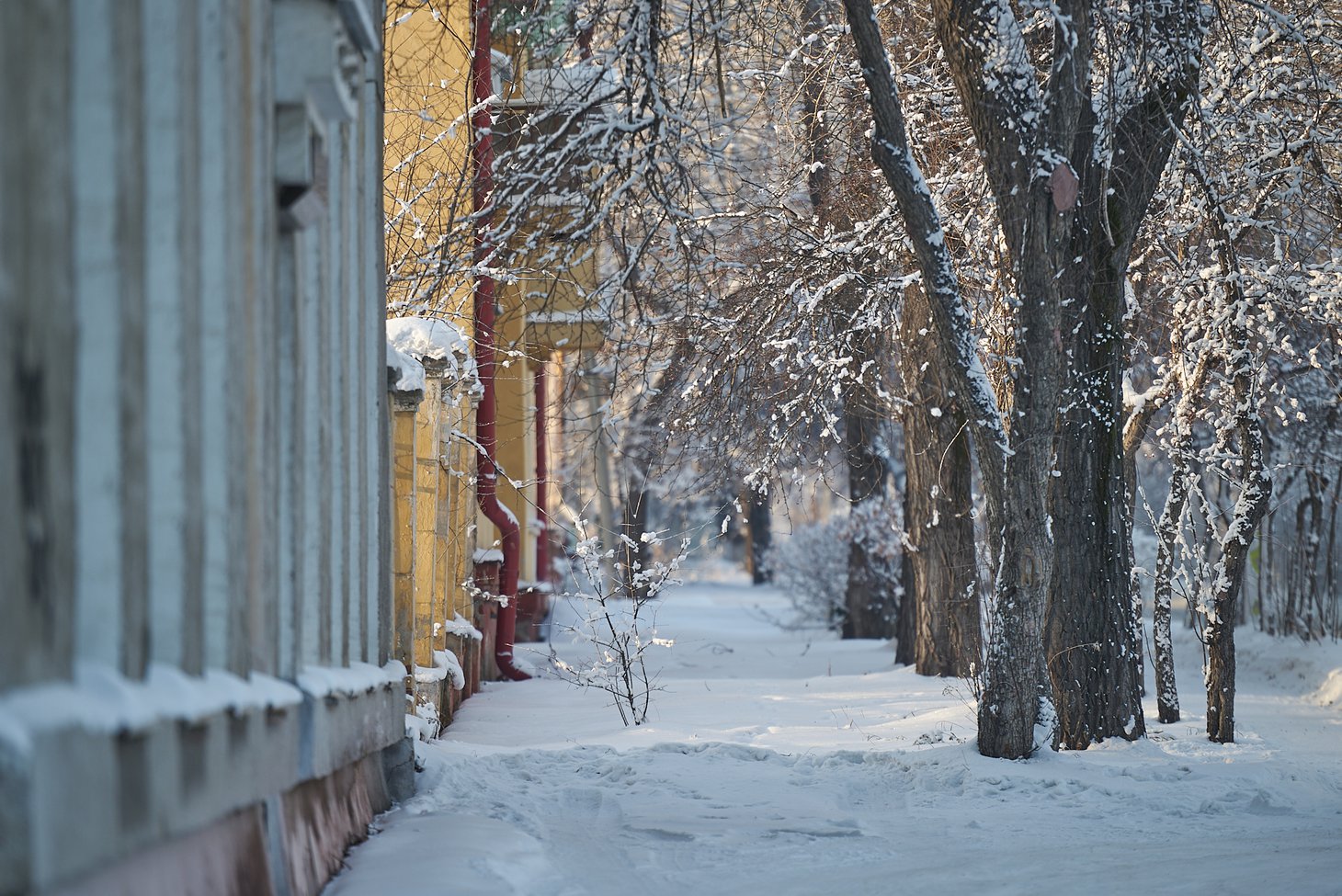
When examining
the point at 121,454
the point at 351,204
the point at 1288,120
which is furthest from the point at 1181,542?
the point at 121,454

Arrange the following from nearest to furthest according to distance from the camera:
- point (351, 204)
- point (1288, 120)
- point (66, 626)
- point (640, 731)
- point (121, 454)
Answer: point (66, 626) < point (121, 454) < point (351, 204) < point (640, 731) < point (1288, 120)

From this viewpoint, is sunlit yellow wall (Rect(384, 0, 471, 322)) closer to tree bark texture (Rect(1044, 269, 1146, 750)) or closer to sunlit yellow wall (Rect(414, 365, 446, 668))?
sunlit yellow wall (Rect(414, 365, 446, 668))

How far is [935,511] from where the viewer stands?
44.1 feet

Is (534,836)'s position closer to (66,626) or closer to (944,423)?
(66,626)

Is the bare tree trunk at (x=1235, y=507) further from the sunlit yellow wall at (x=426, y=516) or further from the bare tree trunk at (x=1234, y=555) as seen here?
the sunlit yellow wall at (x=426, y=516)

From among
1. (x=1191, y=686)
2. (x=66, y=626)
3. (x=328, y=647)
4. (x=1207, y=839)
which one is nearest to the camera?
(x=66, y=626)

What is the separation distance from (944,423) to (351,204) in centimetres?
825

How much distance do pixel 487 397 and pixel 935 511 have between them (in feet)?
13.8

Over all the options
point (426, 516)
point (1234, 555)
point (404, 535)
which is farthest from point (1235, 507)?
point (404, 535)

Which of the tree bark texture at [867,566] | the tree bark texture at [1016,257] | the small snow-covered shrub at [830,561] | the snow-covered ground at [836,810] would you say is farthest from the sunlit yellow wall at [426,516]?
the small snow-covered shrub at [830,561]

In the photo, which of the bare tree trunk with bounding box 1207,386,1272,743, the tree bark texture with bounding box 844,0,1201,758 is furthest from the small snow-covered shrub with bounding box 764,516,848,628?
the tree bark texture with bounding box 844,0,1201,758

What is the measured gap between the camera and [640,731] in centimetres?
887

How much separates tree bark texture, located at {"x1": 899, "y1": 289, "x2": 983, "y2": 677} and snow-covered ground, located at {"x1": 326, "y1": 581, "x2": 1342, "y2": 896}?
240 centimetres

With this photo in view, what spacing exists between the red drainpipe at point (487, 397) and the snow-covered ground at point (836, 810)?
220 centimetres
